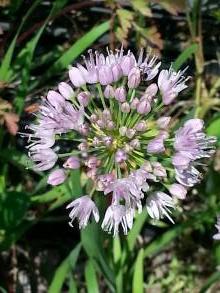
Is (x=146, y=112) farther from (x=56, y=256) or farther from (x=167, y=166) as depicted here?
(x=56, y=256)

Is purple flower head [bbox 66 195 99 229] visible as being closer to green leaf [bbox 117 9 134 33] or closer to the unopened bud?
the unopened bud

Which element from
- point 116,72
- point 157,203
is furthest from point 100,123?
point 157,203

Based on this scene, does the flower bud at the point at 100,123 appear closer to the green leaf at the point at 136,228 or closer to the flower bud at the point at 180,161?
the flower bud at the point at 180,161

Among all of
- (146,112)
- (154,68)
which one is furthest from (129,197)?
(154,68)

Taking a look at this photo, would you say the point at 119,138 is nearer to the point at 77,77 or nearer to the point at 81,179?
the point at 77,77

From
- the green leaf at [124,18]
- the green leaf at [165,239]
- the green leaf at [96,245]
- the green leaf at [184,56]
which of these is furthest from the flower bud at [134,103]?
the green leaf at [165,239]
